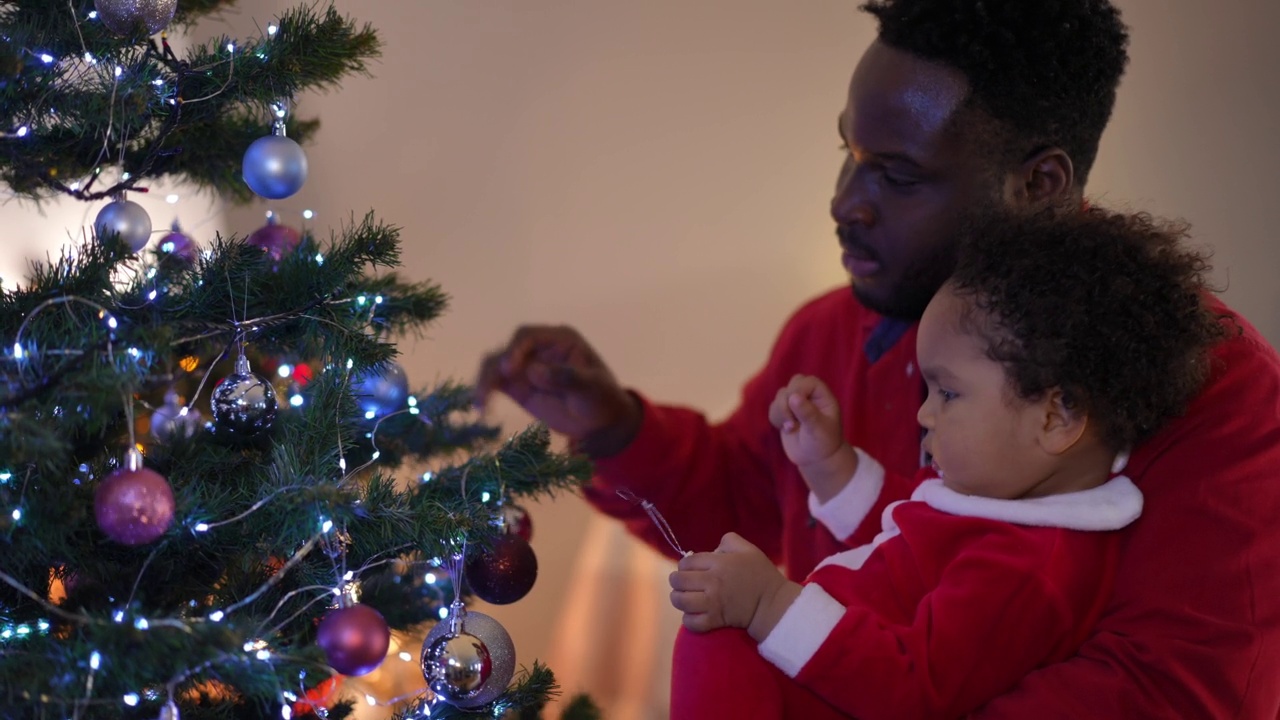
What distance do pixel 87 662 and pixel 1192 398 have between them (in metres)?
0.94

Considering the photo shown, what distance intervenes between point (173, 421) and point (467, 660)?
0.35 meters

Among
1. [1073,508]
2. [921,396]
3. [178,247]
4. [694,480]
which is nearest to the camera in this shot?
[1073,508]

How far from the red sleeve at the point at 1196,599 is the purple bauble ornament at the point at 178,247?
83 cm

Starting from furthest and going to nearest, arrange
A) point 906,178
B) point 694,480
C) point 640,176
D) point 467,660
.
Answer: point 640,176, point 694,480, point 906,178, point 467,660

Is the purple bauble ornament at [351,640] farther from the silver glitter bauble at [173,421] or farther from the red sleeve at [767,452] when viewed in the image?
the red sleeve at [767,452]

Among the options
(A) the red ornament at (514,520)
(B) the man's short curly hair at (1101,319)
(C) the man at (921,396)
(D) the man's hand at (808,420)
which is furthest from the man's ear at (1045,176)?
(A) the red ornament at (514,520)

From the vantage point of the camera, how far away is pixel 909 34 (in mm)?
1146

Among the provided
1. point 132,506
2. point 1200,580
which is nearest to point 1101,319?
point 1200,580

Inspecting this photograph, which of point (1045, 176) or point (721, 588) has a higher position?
point (1045, 176)

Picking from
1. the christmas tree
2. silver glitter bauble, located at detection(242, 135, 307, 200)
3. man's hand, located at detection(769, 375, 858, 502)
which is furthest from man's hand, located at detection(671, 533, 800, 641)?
silver glitter bauble, located at detection(242, 135, 307, 200)

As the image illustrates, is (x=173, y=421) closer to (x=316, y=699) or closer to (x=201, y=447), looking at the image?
(x=201, y=447)

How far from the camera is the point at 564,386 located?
1344 mm

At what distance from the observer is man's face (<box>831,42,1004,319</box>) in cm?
113

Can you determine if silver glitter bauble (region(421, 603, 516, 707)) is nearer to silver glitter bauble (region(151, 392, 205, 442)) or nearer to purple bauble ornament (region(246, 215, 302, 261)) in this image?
silver glitter bauble (region(151, 392, 205, 442))
